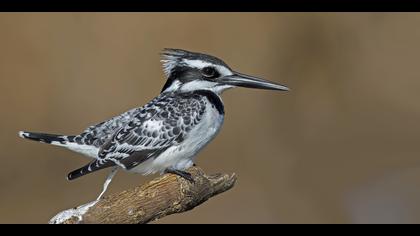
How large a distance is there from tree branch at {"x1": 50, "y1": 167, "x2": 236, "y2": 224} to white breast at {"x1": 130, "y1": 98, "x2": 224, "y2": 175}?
18 cm

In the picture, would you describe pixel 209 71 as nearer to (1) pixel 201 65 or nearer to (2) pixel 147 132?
(1) pixel 201 65

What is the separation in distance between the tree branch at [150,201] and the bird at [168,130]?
19 cm

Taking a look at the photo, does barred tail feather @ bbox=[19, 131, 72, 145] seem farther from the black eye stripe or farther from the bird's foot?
the black eye stripe

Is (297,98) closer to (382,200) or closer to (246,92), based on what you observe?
(246,92)

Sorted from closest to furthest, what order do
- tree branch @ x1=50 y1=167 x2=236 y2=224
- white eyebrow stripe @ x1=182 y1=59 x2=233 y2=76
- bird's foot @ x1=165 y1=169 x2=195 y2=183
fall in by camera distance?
tree branch @ x1=50 y1=167 x2=236 y2=224, bird's foot @ x1=165 y1=169 x2=195 y2=183, white eyebrow stripe @ x1=182 y1=59 x2=233 y2=76

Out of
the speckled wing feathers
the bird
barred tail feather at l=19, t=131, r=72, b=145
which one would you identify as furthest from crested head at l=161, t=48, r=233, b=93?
barred tail feather at l=19, t=131, r=72, b=145

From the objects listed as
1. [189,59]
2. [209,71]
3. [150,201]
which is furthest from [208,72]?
[150,201]

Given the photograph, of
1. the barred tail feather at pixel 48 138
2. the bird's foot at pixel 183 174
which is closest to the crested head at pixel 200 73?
the bird's foot at pixel 183 174

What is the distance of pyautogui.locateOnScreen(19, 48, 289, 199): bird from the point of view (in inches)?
151

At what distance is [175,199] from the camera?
341cm

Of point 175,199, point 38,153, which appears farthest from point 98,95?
point 175,199

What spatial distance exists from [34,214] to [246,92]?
2.21 m

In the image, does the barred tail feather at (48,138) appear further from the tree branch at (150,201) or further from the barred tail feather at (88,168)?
the tree branch at (150,201)

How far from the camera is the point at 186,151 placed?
3.84 metres
